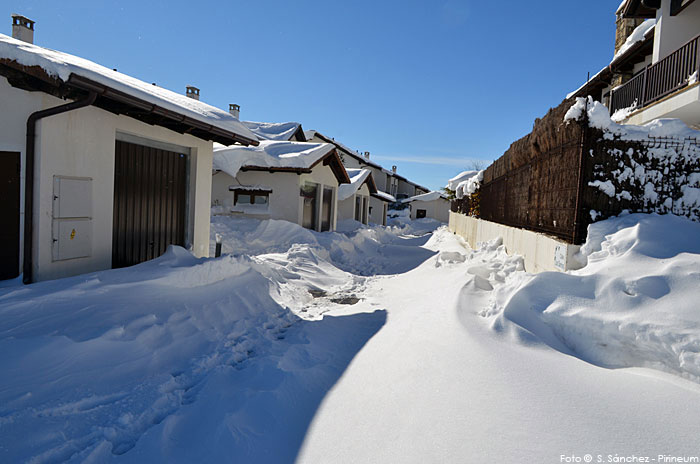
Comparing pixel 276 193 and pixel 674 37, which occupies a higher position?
pixel 674 37

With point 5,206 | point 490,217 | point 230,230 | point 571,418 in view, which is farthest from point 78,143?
point 490,217

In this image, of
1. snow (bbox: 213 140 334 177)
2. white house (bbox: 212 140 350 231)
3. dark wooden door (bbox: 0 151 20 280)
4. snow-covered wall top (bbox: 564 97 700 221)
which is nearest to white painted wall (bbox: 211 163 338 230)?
white house (bbox: 212 140 350 231)

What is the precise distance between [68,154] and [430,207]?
39.7 meters

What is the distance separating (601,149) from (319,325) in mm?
4315


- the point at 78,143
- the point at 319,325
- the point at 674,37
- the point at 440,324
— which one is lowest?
the point at 319,325

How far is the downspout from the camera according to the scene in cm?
455

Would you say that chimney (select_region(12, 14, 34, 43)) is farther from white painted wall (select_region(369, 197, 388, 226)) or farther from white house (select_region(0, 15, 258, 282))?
white painted wall (select_region(369, 197, 388, 226))

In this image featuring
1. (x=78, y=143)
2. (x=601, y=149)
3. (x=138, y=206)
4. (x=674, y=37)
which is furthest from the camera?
(x=674, y=37)

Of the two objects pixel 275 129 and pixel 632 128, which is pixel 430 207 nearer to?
pixel 275 129

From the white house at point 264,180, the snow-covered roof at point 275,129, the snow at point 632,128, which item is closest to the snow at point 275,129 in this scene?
the snow-covered roof at point 275,129

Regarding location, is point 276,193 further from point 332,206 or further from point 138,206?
point 138,206

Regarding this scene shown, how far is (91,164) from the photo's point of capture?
17.5ft

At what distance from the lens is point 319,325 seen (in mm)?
5797

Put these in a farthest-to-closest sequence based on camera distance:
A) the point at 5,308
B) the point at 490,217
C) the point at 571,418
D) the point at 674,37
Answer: the point at 490,217
the point at 674,37
the point at 5,308
the point at 571,418
